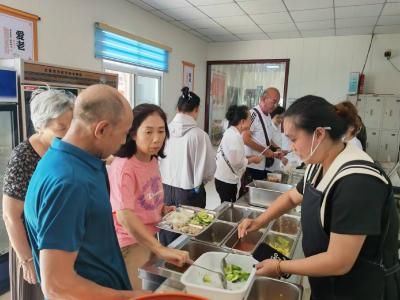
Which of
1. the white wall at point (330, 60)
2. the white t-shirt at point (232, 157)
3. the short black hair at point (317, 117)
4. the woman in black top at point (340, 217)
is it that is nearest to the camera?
the woman in black top at point (340, 217)

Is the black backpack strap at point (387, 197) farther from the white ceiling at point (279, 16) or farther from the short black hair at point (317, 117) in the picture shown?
the white ceiling at point (279, 16)

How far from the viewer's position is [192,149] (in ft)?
7.76

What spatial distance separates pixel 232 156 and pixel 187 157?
1.35ft

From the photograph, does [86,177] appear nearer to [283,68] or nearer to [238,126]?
[238,126]

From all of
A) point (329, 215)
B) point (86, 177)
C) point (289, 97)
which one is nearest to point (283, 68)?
point (289, 97)

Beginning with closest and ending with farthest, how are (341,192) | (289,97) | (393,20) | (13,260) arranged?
(341,192) < (13,260) < (393,20) < (289,97)

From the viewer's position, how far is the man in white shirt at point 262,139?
305cm

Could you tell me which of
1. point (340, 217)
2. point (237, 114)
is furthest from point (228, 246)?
point (237, 114)

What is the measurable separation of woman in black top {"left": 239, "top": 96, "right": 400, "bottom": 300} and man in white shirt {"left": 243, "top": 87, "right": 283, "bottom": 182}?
6.25 ft

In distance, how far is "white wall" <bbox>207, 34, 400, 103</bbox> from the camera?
4.62m

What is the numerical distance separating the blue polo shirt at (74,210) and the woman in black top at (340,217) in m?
0.57

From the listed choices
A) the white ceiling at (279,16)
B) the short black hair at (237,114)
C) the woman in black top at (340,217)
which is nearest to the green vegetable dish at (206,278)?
the woman in black top at (340,217)

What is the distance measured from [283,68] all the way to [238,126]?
3.06 m

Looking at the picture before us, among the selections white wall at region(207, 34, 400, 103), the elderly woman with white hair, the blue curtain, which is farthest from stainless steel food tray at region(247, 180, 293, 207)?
white wall at region(207, 34, 400, 103)
